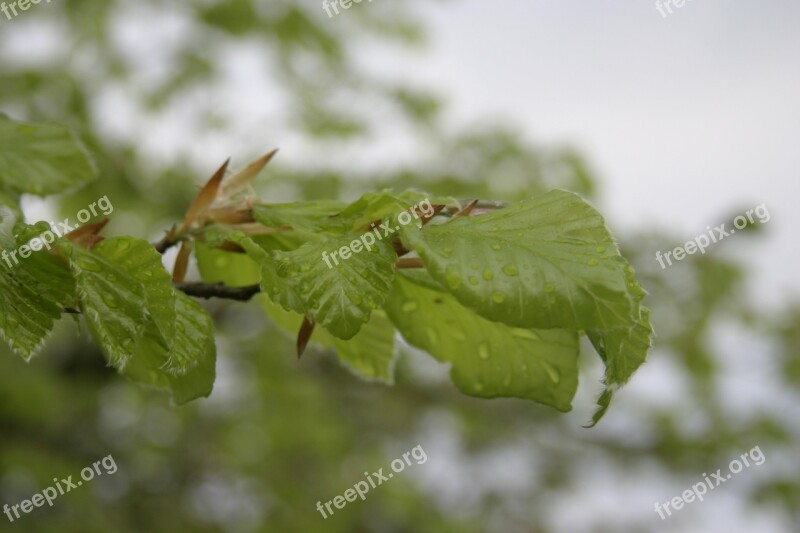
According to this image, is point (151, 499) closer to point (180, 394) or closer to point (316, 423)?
point (316, 423)

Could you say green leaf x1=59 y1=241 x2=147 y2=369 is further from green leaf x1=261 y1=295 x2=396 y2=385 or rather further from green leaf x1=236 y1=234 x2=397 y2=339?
green leaf x1=261 y1=295 x2=396 y2=385

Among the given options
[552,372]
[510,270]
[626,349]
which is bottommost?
[552,372]

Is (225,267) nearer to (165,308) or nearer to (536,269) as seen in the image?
(165,308)

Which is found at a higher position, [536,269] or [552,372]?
[536,269]

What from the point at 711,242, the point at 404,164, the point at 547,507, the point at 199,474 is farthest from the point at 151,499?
the point at 711,242

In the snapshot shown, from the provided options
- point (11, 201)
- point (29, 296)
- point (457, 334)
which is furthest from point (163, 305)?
point (11, 201)

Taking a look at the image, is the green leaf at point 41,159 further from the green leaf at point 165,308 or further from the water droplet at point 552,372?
the water droplet at point 552,372

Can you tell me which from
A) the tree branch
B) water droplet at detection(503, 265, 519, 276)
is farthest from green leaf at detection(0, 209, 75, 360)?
water droplet at detection(503, 265, 519, 276)
